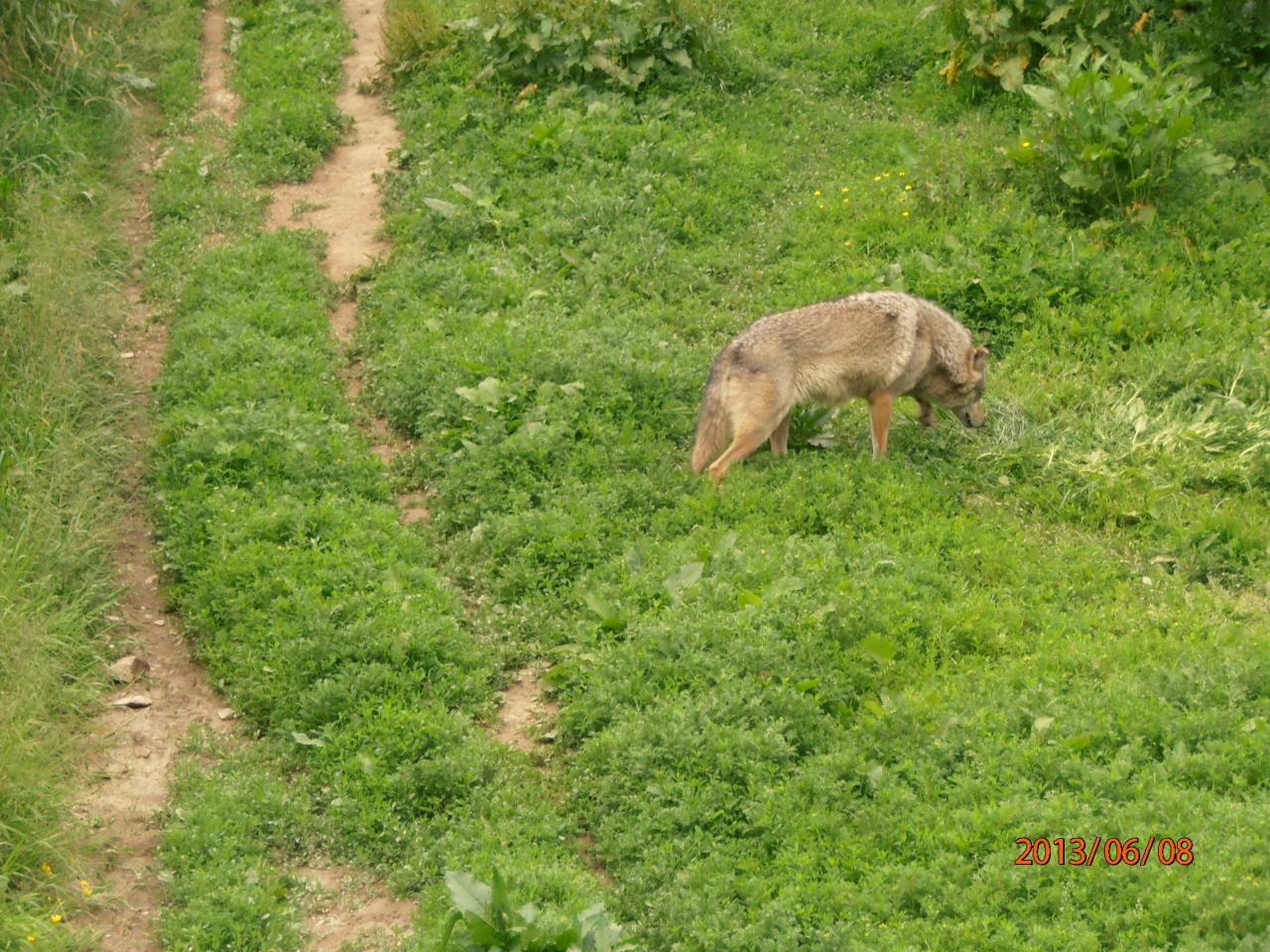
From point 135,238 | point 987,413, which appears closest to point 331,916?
point 987,413

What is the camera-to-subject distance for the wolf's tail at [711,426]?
10.8 meters

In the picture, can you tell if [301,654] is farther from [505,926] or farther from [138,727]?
[505,926]

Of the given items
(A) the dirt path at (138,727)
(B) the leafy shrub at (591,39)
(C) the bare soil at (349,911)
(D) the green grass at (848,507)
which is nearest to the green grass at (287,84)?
(D) the green grass at (848,507)

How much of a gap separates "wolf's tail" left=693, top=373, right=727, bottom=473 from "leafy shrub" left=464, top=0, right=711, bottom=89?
6130 millimetres

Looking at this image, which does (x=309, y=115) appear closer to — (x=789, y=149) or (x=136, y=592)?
(x=789, y=149)

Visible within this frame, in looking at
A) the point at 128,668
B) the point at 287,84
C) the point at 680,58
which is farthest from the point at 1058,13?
the point at 128,668

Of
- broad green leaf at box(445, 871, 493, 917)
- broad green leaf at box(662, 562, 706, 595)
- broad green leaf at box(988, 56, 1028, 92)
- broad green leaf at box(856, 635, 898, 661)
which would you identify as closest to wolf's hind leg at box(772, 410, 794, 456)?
broad green leaf at box(662, 562, 706, 595)

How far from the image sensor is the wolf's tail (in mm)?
10812

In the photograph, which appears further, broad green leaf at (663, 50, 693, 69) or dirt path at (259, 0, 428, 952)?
broad green leaf at (663, 50, 693, 69)

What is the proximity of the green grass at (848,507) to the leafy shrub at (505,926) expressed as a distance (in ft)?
2.06

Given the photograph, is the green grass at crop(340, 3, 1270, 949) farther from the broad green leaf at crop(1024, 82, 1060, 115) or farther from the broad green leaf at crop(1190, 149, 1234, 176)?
the broad green leaf at crop(1024, 82, 1060, 115)

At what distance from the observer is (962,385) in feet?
37.4

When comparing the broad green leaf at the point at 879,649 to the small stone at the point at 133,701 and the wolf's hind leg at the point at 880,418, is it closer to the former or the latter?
the wolf's hind leg at the point at 880,418
